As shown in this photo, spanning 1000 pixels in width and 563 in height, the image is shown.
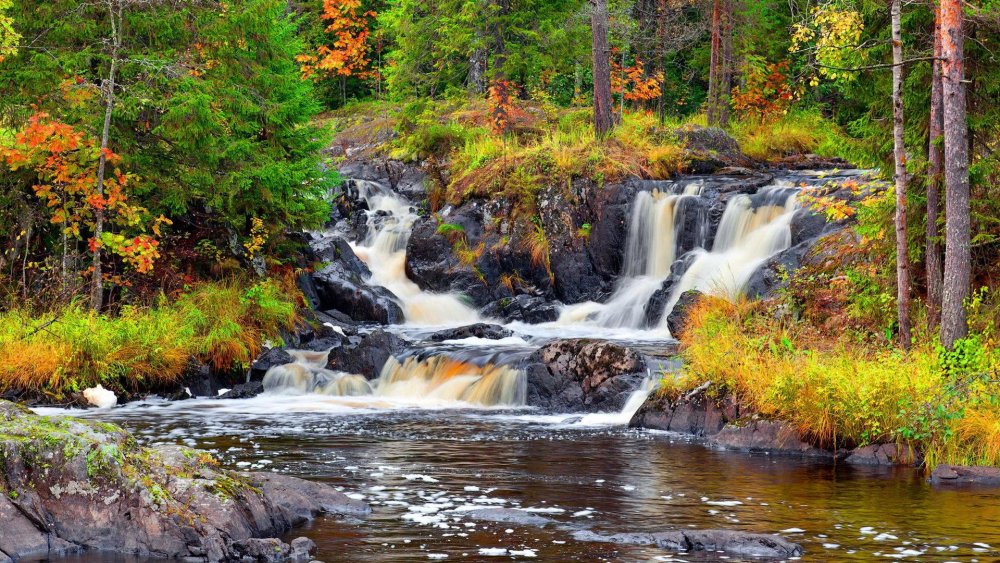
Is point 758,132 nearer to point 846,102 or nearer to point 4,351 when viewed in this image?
point 846,102

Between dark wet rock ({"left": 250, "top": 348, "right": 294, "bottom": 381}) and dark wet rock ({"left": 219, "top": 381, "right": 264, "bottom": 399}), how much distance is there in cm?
26

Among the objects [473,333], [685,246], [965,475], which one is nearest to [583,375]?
[473,333]

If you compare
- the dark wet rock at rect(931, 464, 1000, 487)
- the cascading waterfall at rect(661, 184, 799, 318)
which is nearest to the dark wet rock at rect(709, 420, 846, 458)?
the dark wet rock at rect(931, 464, 1000, 487)

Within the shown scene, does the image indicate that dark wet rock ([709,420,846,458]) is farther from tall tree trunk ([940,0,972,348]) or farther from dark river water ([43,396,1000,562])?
tall tree trunk ([940,0,972,348])

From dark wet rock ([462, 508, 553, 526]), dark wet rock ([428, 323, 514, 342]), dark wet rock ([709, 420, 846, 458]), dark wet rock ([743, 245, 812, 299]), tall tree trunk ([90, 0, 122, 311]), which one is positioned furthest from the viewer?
dark wet rock ([428, 323, 514, 342])

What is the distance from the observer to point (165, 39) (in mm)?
18812

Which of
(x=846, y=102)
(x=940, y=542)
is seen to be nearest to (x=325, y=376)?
(x=940, y=542)

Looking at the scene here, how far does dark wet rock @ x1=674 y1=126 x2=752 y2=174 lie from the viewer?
86.2 ft

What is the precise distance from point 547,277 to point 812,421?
12559 millimetres

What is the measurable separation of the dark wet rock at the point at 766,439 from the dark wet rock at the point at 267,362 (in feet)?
27.6

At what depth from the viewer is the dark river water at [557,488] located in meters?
8.20

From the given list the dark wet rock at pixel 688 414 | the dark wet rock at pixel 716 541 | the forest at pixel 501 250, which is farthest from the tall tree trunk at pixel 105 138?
the dark wet rock at pixel 716 541

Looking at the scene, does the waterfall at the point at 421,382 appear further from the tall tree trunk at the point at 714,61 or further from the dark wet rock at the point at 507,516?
the tall tree trunk at the point at 714,61

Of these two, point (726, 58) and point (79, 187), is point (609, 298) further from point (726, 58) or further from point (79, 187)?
point (79, 187)
